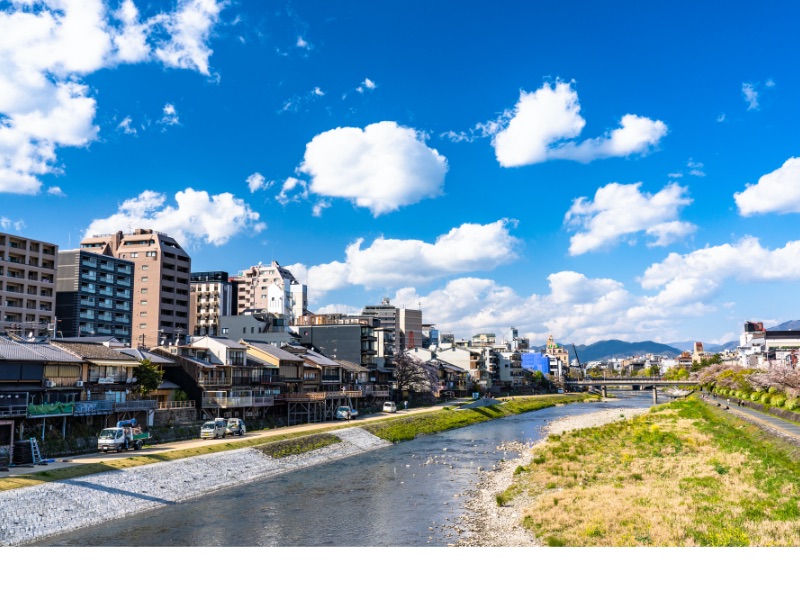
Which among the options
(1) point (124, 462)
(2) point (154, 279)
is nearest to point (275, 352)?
(1) point (124, 462)

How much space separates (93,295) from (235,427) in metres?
63.9

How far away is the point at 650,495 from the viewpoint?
31109 millimetres

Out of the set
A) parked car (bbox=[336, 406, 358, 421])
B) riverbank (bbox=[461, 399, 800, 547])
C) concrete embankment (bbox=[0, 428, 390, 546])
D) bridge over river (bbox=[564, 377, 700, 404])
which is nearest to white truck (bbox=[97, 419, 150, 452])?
concrete embankment (bbox=[0, 428, 390, 546])

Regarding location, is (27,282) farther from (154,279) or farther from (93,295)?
(154,279)

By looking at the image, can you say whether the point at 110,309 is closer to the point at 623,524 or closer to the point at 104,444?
the point at 104,444

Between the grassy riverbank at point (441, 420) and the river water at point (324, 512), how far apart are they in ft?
52.6

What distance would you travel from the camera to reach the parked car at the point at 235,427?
51.9 m

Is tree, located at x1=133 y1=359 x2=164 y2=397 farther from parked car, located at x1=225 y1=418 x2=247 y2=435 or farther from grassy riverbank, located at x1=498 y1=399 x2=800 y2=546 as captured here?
grassy riverbank, located at x1=498 y1=399 x2=800 y2=546

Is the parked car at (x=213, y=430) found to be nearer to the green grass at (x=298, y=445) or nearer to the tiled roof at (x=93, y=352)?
the green grass at (x=298, y=445)

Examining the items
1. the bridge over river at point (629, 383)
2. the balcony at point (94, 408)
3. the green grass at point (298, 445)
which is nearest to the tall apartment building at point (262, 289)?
the bridge over river at point (629, 383)

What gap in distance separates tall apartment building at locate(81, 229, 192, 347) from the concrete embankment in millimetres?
75419

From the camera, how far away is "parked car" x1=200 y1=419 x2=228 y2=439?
163 feet
